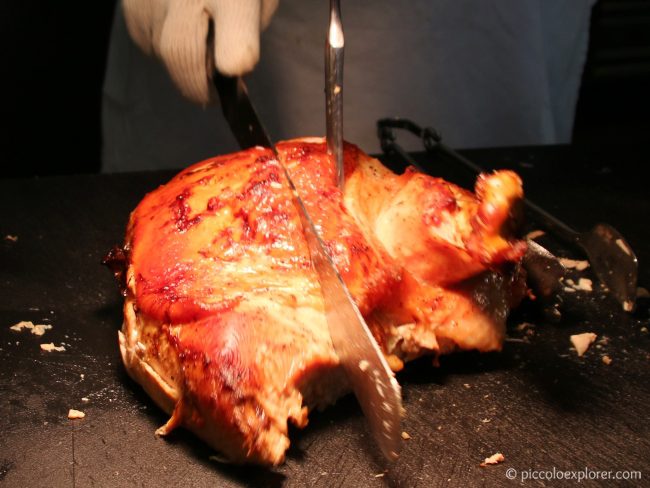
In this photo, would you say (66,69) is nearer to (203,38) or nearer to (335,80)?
(203,38)

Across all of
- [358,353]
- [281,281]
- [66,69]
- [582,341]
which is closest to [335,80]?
[281,281]

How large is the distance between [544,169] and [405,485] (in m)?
1.59

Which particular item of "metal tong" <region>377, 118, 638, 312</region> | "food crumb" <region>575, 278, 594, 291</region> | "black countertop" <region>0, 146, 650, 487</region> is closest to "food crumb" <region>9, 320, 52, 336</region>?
"black countertop" <region>0, 146, 650, 487</region>

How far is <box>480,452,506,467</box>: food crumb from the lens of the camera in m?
1.24

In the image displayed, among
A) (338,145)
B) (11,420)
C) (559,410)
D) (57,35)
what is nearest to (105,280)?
(11,420)

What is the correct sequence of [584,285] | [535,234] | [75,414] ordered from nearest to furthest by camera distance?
[75,414]
[584,285]
[535,234]

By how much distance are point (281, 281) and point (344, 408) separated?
256 mm

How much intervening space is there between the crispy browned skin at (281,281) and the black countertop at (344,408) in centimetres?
6

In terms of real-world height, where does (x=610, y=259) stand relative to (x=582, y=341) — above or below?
above

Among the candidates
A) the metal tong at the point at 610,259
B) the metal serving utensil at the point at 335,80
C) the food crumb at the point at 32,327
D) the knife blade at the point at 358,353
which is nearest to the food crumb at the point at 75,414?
the food crumb at the point at 32,327

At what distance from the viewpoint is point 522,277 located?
158 centimetres

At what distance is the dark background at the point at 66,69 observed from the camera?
3.30m

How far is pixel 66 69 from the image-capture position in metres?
3.42

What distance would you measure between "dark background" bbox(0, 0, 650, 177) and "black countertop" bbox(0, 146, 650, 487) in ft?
5.24
